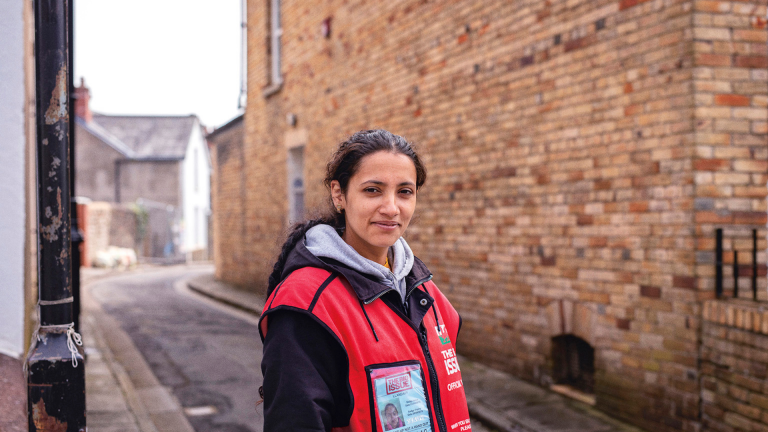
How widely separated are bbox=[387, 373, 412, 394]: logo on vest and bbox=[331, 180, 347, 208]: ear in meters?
0.56

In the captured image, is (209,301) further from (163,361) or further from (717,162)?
(717,162)

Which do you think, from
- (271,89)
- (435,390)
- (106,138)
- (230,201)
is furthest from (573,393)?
(106,138)

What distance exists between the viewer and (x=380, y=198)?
176cm

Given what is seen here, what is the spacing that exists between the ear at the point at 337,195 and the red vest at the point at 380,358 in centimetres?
31

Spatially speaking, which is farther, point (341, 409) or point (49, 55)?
point (49, 55)

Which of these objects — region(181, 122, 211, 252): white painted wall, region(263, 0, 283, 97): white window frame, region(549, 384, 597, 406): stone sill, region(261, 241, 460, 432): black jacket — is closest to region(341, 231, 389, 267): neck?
region(261, 241, 460, 432): black jacket

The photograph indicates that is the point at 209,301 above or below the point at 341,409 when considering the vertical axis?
below

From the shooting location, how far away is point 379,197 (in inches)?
69.6

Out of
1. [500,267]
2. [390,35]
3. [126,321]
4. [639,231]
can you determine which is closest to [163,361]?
[126,321]

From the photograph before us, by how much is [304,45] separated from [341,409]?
10137 millimetres

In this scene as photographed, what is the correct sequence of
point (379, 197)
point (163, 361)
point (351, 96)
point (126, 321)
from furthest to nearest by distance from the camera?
point (126, 321), point (351, 96), point (163, 361), point (379, 197)

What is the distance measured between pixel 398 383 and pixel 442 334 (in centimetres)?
30

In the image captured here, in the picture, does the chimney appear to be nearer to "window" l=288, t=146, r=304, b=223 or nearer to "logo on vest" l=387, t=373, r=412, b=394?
"window" l=288, t=146, r=304, b=223

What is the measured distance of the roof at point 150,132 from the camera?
36.9 metres
